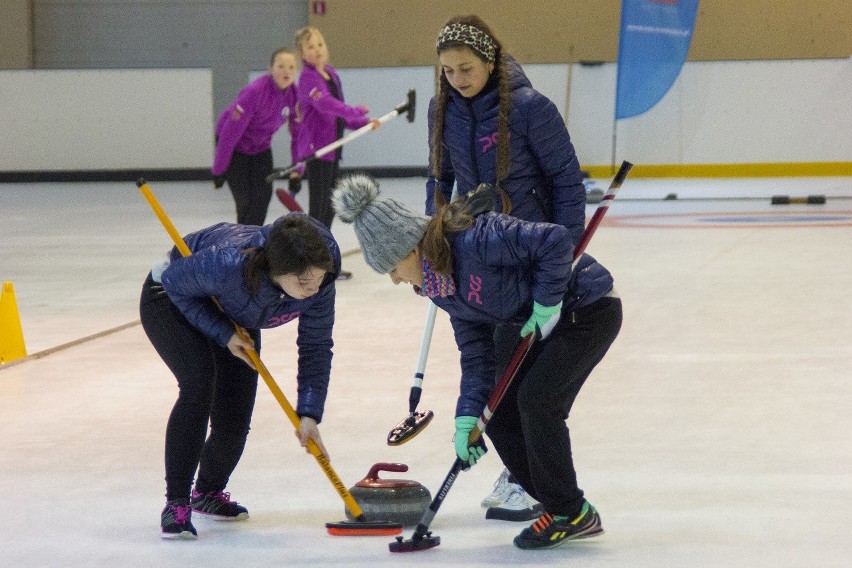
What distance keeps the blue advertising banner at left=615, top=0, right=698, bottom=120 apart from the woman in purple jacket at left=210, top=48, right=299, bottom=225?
11.7 feet

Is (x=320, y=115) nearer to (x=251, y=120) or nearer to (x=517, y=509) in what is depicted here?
(x=251, y=120)

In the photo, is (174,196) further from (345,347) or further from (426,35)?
(345,347)

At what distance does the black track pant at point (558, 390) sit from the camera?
2.84 metres

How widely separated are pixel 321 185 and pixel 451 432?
3.81m

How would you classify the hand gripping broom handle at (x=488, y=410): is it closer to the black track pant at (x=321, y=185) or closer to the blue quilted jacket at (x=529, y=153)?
the blue quilted jacket at (x=529, y=153)

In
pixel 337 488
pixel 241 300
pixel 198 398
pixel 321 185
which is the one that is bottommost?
pixel 321 185

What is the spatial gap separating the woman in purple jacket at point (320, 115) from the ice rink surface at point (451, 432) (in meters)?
0.54

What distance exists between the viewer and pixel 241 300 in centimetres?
294

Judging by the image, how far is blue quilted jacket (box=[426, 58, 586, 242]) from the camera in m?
3.20

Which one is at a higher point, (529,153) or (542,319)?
(529,153)

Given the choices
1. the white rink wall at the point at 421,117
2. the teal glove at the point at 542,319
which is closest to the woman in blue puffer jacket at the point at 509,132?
the teal glove at the point at 542,319

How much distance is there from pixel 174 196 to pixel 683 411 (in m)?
10.4

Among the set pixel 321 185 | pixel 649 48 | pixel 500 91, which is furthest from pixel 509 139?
pixel 649 48

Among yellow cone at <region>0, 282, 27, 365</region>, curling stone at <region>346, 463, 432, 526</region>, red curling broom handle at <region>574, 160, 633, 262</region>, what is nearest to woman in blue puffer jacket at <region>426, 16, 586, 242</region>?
red curling broom handle at <region>574, 160, 633, 262</region>
